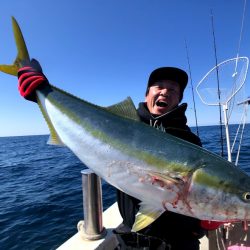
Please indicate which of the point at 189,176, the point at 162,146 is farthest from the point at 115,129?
the point at 189,176

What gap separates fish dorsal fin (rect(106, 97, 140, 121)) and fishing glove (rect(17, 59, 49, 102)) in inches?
31.5

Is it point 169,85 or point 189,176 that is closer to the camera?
point 189,176

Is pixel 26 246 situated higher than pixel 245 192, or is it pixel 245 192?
pixel 245 192

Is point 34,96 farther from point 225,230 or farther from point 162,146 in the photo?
point 225,230

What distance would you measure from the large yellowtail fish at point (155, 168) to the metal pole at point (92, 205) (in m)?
1.37

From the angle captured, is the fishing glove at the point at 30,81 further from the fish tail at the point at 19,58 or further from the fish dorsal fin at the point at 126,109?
the fish dorsal fin at the point at 126,109

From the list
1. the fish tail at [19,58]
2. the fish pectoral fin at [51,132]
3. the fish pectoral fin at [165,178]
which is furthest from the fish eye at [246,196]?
the fish tail at [19,58]

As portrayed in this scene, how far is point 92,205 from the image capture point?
363 centimetres

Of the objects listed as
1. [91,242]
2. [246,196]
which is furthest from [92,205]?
[246,196]

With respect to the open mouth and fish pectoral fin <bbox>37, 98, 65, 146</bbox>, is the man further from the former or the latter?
fish pectoral fin <bbox>37, 98, 65, 146</bbox>

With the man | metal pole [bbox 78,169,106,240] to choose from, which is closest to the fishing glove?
the man

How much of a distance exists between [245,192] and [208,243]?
310cm

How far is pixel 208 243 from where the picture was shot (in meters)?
4.51

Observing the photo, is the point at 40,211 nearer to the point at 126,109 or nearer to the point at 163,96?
the point at 163,96
